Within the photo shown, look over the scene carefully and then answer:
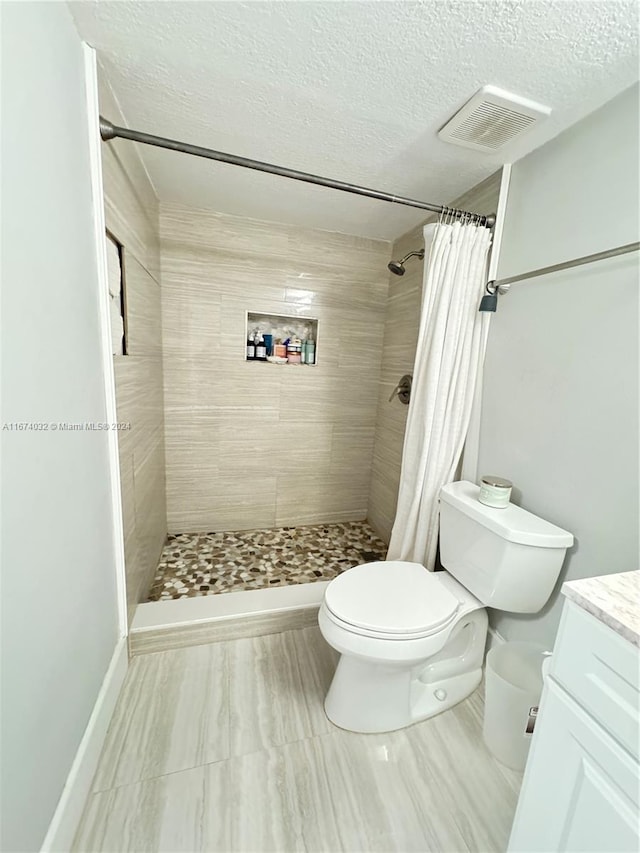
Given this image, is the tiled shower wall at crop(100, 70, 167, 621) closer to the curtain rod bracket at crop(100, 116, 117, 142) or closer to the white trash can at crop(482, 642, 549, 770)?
the curtain rod bracket at crop(100, 116, 117, 142)

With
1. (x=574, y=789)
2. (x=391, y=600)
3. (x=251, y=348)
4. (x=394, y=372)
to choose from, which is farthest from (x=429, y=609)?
(x=251, y=348)

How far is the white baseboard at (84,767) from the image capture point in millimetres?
787

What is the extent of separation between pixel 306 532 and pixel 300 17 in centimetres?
238

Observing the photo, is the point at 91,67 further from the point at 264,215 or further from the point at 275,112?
the point at 264,215

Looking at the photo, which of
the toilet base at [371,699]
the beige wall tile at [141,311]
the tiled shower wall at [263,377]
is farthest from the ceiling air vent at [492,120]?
the toilet base at [371,699]

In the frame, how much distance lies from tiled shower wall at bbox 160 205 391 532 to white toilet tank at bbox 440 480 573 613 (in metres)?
1.25

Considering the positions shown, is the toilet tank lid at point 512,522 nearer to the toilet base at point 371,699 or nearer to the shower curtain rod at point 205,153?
the toilet base at point 371,699

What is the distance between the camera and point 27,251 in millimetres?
682

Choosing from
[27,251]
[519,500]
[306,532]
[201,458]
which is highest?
[27,251]

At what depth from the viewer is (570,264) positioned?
1065 mm

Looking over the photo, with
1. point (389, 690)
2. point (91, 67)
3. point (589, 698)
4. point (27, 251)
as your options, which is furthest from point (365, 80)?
point (389, 690)

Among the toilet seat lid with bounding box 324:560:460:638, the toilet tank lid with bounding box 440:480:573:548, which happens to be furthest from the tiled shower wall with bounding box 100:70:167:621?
the toilet tank lid with bounding box 440:480:573:548

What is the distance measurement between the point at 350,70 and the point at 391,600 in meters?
1.64

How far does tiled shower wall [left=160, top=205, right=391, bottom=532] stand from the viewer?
1988 millimetres
